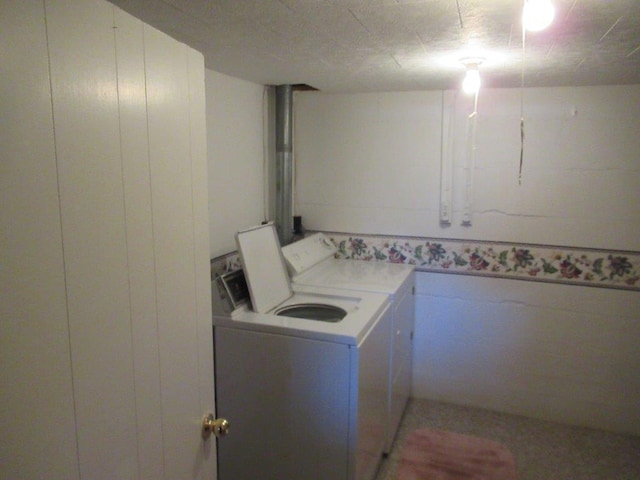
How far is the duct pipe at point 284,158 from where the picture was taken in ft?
9.34

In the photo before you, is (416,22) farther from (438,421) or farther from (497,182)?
(438,421)

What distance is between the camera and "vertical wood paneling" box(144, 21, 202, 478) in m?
0.93

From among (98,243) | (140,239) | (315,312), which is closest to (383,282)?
(315,312)

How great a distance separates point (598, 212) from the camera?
2621mm

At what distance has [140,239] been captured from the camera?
0.89m

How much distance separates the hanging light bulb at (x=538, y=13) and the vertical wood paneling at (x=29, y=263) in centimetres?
114

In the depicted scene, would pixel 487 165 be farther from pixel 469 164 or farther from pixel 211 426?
pixel 211 426

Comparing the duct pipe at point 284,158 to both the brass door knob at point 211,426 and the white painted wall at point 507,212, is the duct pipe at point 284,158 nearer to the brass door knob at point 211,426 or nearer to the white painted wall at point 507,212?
the white painted wall at point 507,212

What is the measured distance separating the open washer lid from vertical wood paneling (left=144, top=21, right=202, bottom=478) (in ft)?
3.19

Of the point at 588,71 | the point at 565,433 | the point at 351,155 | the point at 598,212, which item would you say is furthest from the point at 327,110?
the point at 565,433

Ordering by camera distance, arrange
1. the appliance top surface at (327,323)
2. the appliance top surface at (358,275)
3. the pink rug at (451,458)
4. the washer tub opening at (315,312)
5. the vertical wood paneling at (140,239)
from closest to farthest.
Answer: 1. the vertical wood paneling at (140,239)
2. the appliance top surface at (327,323)
3. the washer tub opening at (315,312)
4. the pink rug at (451,458)
5. the appliance top surface at (358,275)

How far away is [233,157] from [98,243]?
1869 mm

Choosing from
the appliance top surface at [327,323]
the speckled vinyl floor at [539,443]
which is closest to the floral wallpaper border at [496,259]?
the appliance top surface at [327,323]

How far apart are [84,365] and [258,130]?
2.24 m
